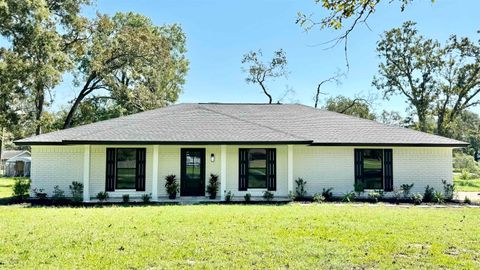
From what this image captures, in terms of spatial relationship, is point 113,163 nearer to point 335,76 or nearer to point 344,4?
point 344,4

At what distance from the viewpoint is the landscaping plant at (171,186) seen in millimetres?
→ 14953

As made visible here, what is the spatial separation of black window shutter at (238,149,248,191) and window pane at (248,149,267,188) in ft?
0.42

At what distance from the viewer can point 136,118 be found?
17.8 meters

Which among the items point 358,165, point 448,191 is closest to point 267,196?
point 358,165

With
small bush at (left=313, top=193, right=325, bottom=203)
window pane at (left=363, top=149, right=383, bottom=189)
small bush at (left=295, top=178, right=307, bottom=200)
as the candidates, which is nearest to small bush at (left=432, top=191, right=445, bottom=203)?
window pane at (left=363, top=149, right=383, bottom=189)

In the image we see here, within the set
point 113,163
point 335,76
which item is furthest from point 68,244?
point 335,76

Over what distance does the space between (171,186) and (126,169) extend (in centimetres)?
206

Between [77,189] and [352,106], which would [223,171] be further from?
[352,106]

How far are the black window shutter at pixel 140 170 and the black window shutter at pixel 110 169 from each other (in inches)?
36.5

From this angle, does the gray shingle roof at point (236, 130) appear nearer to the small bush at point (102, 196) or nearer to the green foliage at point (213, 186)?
the green foliage at point (213, 186)

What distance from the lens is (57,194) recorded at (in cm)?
1502

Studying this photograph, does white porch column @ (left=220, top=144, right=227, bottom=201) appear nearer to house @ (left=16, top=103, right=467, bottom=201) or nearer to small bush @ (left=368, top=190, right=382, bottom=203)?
house @ (left=16, top=103, right=467, bottom=201)

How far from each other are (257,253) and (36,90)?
23465 millimetres

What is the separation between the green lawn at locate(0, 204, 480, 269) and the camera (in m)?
6.18
